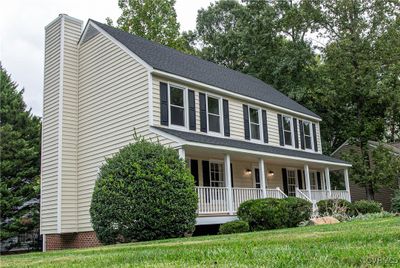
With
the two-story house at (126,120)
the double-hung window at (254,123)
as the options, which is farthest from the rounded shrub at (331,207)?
the double-hung window at (254,123)

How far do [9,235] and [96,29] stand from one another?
8869 millimetres

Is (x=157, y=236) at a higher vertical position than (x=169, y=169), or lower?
lower

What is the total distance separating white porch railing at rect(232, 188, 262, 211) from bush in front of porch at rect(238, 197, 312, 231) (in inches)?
52.0

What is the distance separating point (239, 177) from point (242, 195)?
276 cm

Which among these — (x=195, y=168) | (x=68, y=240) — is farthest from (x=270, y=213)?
(x=68, y=240)

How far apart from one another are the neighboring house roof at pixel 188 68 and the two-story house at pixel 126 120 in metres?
0.09

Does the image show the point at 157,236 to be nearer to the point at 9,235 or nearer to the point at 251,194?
the point at 251,194

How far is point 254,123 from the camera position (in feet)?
57.7

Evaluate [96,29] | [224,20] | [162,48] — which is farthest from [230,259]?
[224,20]

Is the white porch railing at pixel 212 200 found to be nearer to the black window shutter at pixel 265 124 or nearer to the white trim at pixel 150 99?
the white trim at pixel 150 99

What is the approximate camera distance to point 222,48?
3028 cm

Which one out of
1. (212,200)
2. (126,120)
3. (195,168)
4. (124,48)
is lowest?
(212,200)

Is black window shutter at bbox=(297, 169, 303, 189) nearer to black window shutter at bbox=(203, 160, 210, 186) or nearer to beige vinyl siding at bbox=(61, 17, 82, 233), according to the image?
black window shutter at bbox=(203, 160, 210, 186)

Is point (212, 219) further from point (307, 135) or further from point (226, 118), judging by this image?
point (307, 135)
